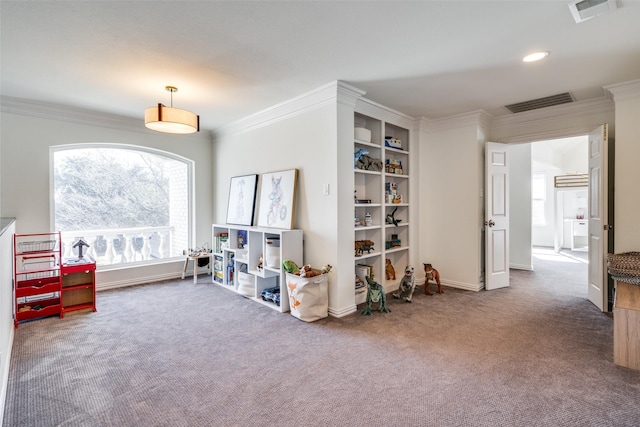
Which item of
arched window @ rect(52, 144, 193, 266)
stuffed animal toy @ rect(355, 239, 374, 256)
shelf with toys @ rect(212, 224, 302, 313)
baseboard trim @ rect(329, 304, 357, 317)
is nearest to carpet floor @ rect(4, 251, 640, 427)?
baseboard trim @ rect(329, 304, 357, 317)

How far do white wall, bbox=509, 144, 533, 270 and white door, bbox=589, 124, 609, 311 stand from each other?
6.22ft

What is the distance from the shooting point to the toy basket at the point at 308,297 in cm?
309

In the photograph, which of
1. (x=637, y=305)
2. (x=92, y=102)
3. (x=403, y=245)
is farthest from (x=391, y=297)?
(x=92, y=102)

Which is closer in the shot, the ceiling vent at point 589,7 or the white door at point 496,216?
the ceiling vent at point 589,7

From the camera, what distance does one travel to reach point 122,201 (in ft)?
15.2

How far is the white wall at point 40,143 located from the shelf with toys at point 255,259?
3.90 ft

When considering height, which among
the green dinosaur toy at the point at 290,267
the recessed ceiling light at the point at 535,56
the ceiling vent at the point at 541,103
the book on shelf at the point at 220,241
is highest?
the ceiling vent at the point at 541,103

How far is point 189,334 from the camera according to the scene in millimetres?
2811

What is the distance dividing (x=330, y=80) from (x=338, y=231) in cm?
155

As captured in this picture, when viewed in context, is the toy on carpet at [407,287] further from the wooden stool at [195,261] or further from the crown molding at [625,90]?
the wooden stool at [195,261]

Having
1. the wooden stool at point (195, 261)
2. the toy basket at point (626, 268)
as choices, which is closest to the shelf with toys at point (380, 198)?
the toy basket at point (626, 268)

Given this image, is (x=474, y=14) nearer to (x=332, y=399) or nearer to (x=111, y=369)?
(x=332, y=399)

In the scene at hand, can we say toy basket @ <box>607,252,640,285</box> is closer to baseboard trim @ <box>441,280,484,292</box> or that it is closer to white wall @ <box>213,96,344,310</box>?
baseboard trim @ <box>441,280,484,292</box>

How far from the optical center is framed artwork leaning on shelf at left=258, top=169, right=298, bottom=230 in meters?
3.70
